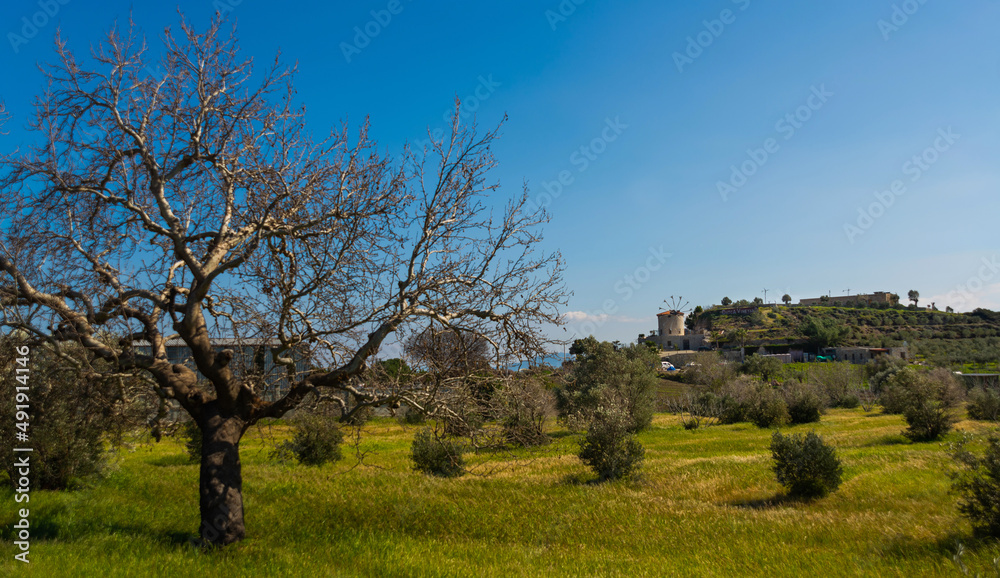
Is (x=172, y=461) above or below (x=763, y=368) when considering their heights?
above

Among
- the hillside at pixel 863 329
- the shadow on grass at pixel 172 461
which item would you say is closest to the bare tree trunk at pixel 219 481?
the shadow on grass at pixel 172 461

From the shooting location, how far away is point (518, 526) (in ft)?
37.3

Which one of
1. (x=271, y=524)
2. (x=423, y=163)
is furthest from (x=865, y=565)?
(x=271, y=524)

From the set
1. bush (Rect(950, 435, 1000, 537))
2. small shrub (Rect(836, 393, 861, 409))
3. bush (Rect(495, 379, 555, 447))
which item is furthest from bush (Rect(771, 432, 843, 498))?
small shrub (Rect(836, 393, 861, 409))

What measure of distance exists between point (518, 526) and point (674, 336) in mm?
158110

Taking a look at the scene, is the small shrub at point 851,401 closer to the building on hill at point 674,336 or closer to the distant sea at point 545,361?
the distant sea at point 545,361

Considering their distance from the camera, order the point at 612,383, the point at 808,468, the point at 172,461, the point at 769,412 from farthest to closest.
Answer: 1. the point at 612,383
2. the point at 769,412
3. the point at 172,461
4. the point at 808,468

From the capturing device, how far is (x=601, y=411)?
19000mm

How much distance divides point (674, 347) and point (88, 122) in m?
158

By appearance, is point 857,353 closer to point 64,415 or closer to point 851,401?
point 851,401

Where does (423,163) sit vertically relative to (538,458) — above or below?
above

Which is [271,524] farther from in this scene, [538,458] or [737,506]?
[538,458]

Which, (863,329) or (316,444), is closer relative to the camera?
(316,444)

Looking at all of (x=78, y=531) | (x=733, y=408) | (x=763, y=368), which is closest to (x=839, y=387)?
(x=733, y=408)
